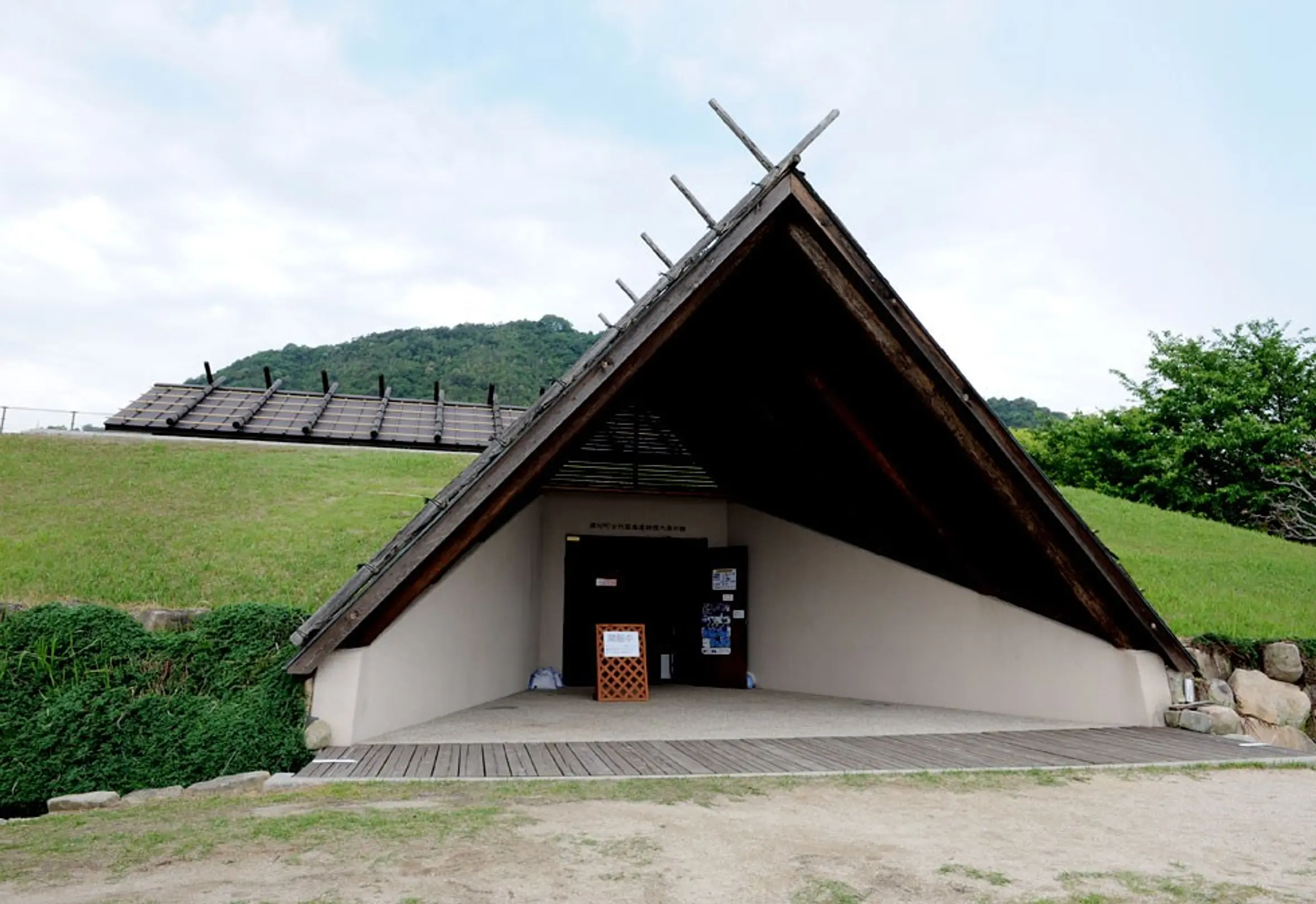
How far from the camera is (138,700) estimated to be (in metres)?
5.30

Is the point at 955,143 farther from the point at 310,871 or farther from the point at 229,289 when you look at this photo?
the point at 229,289

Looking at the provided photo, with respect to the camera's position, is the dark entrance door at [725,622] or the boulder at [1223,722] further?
the dark entrance door at [725,622]

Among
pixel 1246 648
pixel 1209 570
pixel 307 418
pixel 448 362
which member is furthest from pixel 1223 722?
pixel 448 362

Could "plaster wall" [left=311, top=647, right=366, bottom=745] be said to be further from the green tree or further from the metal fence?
the green tree

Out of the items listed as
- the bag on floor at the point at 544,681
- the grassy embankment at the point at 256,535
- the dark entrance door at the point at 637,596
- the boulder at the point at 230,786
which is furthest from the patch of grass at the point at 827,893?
the dark entrance door at the point at 637,596

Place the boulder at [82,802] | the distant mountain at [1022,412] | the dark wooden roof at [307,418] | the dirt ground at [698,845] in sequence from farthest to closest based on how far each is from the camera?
the distant mountain at [1022,412]
the dark wooden roof at [307,418]
the boulder at [82,802]
the dirt ground at [698,845]

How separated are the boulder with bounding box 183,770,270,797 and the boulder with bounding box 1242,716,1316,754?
7707 mm

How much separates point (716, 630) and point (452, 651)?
4.27 m

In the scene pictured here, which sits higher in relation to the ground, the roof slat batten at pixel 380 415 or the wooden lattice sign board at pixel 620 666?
the roof slat batten at pixel 380 415

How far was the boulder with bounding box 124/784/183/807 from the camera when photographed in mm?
4422

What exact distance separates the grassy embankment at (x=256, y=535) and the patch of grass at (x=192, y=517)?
25 mm

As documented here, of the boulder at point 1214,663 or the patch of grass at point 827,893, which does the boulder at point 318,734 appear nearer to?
the patch of grass at point 827,893

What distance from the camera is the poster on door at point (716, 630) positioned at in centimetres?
1044

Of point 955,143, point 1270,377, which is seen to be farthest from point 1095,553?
point 1270,377
